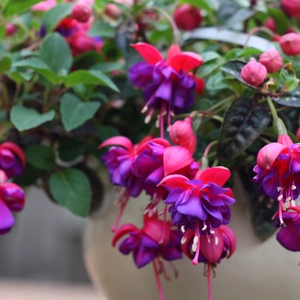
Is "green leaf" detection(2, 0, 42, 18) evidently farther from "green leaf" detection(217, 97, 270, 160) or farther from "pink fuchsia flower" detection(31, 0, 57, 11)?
"green leaf" detection(217, 97, 270, 160)

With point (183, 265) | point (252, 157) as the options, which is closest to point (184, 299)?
point (183, 265)

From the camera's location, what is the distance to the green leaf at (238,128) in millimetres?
427

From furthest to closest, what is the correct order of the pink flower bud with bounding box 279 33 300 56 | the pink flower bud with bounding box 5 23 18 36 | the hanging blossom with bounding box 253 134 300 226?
the pink flower bud with bounding box 5 23 18 36 → the pink flower bud with bounding box 279 33 300 56 → the hanging blossom with bounding box 253 134 300 226

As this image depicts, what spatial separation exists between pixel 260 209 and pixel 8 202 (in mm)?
227

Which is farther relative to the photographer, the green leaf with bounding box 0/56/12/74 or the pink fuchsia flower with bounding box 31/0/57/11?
the pink fuchsia flower with bounding box 31/0/57/11

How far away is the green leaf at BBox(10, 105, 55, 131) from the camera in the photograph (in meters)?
0.48

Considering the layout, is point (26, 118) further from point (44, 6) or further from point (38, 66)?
point (44, 6)

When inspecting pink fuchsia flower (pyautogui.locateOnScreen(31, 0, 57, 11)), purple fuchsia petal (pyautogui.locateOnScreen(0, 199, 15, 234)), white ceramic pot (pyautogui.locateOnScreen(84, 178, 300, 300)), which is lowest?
white ceramic pot (pyautogui.locateOnScreen(84, 178, 300, 300))

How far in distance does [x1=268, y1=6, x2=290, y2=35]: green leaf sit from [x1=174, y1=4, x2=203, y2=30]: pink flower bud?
3.4 inches

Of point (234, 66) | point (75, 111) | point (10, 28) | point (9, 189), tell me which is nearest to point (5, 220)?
point (9, 189)

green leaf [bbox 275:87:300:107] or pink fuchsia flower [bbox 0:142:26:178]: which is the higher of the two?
green leaf [bbox 275:87:300:107]

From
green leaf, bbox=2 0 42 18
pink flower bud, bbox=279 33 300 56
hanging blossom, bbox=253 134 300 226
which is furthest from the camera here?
green leaf, bbox=2 0 42 18

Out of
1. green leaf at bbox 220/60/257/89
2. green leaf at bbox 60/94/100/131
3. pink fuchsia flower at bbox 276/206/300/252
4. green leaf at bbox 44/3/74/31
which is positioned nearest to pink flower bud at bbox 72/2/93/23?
green leaf at bbox 44/3/74/31

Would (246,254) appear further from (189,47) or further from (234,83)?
(189,47)
